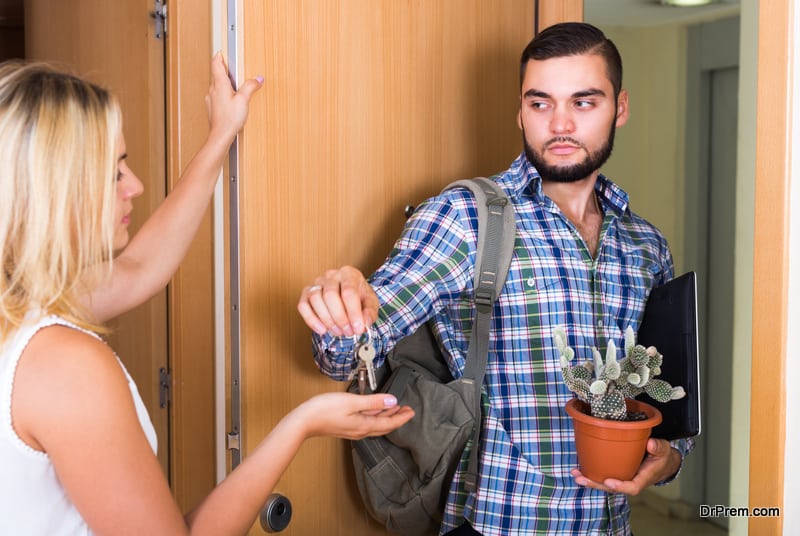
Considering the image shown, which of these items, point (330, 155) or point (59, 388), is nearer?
point (59, 388)

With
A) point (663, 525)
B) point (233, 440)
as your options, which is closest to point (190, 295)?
point (233, 440)

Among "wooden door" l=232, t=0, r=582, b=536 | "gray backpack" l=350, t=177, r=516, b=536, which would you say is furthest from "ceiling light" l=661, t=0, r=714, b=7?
"gray backpack" l=350, t=177, r=516, b=536

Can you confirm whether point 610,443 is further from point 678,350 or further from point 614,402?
point 678,350

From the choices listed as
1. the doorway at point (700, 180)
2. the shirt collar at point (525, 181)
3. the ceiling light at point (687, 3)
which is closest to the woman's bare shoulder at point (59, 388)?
the shirt collar at point (525, 181)

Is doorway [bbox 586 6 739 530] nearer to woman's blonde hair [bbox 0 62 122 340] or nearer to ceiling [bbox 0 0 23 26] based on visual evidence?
woman's blonde hair [bbox 0 62 122 340]

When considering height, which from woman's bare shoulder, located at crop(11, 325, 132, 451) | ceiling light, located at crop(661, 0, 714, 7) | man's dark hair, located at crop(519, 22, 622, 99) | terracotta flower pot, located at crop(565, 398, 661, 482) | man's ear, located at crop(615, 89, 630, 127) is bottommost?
terracotta flower pot, located at crop(565, 398, 661, 482)

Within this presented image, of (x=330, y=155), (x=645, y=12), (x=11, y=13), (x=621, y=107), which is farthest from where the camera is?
(x=11, y=13)

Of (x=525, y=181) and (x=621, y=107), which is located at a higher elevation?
(x=621, y=107)

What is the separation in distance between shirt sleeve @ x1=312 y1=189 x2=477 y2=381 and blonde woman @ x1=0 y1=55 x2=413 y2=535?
1.21 feet

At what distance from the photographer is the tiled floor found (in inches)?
105

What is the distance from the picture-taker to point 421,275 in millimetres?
1410

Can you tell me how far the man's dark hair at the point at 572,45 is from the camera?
1.57 meters

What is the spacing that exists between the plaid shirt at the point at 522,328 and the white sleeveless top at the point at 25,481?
0.50 metres

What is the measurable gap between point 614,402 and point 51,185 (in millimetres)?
841
